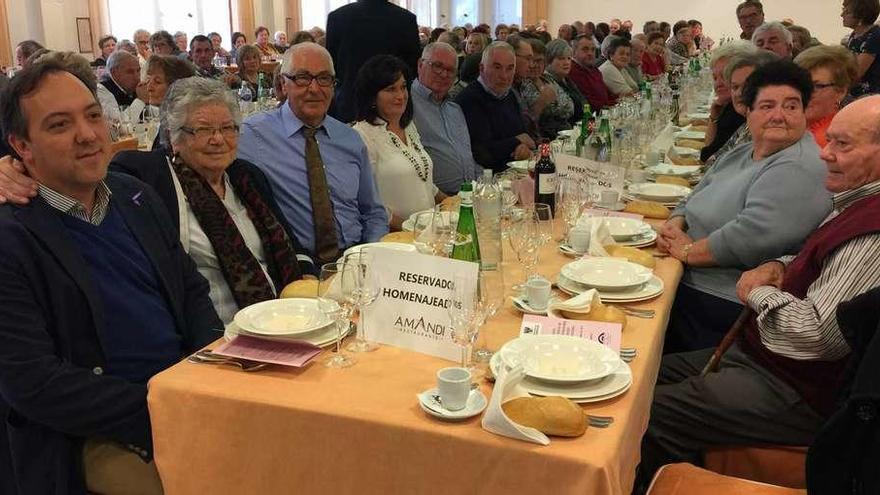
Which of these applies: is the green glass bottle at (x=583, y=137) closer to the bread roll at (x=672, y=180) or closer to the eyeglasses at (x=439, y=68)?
the bread roll at (x=672, y=180)

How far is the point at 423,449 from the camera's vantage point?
133 centimetres

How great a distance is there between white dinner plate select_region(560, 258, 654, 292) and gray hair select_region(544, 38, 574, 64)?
16.2 ft

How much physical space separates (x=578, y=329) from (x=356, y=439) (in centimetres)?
58

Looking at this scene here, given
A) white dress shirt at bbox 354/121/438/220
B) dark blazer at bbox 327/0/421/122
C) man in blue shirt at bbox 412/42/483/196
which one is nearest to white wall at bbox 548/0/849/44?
dark blazer at bbox 327/0/421/122

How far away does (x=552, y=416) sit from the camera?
127 centimetres

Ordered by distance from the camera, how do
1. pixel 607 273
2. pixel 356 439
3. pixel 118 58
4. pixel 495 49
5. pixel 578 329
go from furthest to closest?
pixel 118 58 → pixel 495 49 → pixel 607 273 → pixel 578 329 → pixel 356 439

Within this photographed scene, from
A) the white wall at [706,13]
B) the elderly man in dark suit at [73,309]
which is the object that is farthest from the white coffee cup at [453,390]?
the white wall at [706,13]

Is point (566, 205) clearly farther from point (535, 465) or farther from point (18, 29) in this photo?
point (18, 29)

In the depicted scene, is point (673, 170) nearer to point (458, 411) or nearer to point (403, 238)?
point (403, 238)

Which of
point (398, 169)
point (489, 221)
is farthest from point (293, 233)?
point (398, 169)

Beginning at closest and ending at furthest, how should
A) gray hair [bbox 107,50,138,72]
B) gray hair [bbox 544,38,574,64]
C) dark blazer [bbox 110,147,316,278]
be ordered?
dark blazer [bbox 110,147,316,278]
gray hair [bbox 107,50,138,72]
gray hair [bbox 544,38,574,64]

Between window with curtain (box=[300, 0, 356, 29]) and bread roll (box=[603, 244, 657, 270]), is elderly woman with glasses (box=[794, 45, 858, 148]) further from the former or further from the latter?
window with curtain (box=[300, 0, 356, 29])

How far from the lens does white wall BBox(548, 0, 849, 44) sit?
17.7 metres

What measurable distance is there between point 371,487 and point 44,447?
2.60 ft
